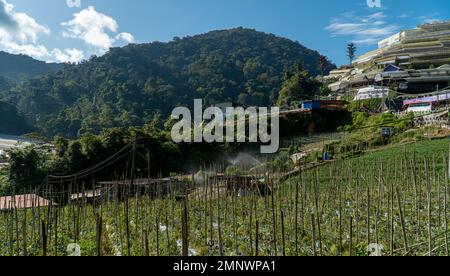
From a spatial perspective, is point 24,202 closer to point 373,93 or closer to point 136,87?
point 373,93

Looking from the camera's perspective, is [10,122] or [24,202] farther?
[10,122]

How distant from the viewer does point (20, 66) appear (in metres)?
108

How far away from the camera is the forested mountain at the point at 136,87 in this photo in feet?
176

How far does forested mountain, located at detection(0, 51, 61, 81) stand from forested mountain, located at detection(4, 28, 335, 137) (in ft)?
94.5

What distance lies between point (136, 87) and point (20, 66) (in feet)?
213

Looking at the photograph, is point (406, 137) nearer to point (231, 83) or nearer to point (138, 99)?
point (138, 99)

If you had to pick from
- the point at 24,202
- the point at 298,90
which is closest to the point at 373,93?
the point at 298,90

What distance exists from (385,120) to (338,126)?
4.98 m

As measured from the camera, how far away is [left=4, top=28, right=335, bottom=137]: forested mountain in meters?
53.6

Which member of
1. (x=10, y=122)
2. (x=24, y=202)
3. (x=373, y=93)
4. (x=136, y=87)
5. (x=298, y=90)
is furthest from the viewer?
(x=136, y=87)

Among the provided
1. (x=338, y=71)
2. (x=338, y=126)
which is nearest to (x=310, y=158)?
(x=338, y=126)

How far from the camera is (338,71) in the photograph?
6366 centimetres

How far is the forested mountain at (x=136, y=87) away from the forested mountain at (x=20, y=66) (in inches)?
1134
